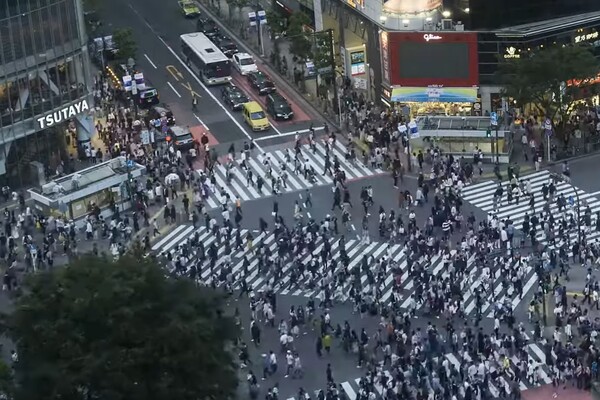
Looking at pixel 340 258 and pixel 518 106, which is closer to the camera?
pixel 340 258

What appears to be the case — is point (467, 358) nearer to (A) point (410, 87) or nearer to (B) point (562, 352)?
(B) point (562, 352)

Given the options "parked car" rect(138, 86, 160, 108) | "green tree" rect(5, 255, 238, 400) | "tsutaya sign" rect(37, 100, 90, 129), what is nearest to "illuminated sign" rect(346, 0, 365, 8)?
"parked car" rect(138, 86, 160, 108)

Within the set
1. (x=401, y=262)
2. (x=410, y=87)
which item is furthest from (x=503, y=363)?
(x=410, y=87)

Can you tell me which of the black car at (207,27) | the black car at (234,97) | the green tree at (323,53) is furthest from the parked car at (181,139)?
the black car at (207,27)

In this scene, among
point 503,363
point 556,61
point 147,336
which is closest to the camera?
point 147,336

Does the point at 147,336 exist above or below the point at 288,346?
above

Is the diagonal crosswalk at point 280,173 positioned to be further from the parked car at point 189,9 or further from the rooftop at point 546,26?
the parked car at point 189,9

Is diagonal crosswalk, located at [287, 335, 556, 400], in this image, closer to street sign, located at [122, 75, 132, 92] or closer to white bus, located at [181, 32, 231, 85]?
street sign, located at [122, 75, 132, 92]
